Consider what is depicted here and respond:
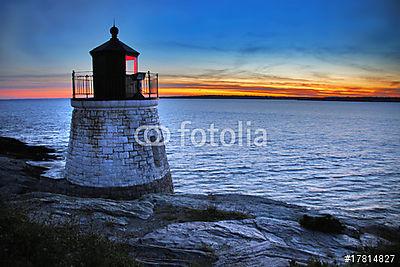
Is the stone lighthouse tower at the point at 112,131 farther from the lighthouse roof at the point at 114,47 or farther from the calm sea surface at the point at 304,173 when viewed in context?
the calm sea surface at the point at 304,173

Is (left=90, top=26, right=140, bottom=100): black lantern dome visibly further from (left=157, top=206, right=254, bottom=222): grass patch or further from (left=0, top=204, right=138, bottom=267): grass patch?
(left=0, top=204, right=138, bottom=267): grass patch

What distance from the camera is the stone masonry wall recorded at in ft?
41.7

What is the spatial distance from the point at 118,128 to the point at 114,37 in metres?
4.09

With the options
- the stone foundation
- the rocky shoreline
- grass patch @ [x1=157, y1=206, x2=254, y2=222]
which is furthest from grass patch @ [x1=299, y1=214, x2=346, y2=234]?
the stone foundation

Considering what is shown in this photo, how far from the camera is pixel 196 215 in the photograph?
10.0m

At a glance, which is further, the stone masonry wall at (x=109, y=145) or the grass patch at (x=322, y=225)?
the stone masonry wall at (x=109, y=145)

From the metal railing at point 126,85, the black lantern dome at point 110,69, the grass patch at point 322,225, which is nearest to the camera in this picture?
the grass patch at point 322,225

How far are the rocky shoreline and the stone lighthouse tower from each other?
1.63 metres

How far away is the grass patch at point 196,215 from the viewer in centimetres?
966

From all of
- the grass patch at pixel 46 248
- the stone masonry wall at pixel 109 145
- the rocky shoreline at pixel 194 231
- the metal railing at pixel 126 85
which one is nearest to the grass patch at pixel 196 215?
the rocky shoreline at pixel 194 231

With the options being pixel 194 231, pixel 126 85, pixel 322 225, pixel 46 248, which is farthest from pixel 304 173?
pixel 46 248

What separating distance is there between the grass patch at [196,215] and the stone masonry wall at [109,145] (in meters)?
2.96

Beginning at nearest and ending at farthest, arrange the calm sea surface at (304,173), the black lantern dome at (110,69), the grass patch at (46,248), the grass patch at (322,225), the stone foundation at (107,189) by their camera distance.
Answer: the grass patch at (46,248) → the grass patch at (322,225) → the stone foundation at (107,189) → the black lantern dome at (110,69) → the calm sea surface at (304,173)

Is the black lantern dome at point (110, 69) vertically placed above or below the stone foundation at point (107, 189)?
Answer: above
